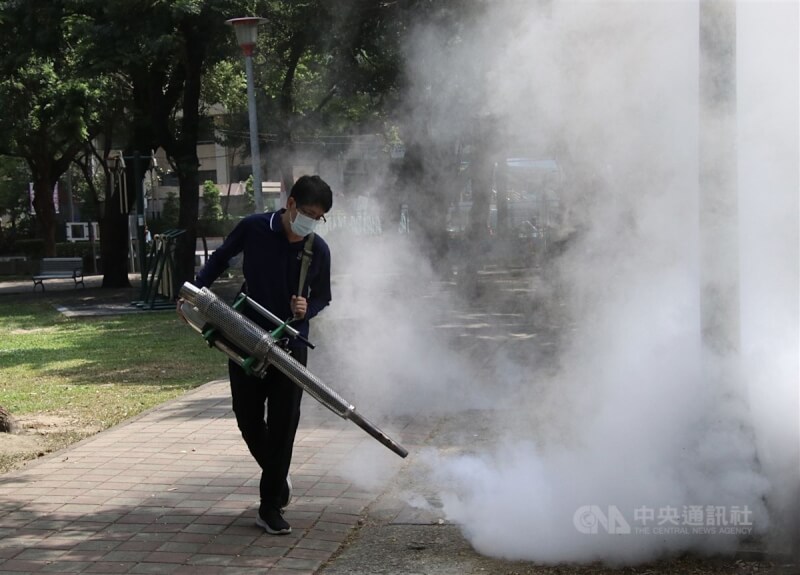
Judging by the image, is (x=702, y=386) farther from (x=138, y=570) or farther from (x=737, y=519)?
(x=138, y=570)

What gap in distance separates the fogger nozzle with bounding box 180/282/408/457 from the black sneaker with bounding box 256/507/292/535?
2.19ft

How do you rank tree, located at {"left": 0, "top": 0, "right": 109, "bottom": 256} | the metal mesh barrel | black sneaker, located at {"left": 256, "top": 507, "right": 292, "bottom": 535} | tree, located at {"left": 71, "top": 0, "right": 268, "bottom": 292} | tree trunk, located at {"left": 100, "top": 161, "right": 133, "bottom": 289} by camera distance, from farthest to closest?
tree trunk, located at {"left": 100, "top": 161, "right": 133, "bottom": 289}
tree, located at {"left": 0, "top": 0, "right": 109, "bottom": 256}
tree, located at {"left": 71, "top": 0, "right": 268, "bottom": 292}
black sneaker, located at {"left": 256, "top": 507, "right": 292, "bottom": 535}
the metal mesh barrel

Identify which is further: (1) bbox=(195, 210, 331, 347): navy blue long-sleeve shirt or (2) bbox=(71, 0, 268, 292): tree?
(2) bbox=(71, 0, 268, 292): tree

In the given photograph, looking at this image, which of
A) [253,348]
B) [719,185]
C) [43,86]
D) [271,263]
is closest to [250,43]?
[271,263]

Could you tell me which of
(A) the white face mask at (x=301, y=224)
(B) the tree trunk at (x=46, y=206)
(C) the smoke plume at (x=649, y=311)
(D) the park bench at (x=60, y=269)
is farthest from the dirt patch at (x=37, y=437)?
(B) the tree trunk at (x=46, y=206)

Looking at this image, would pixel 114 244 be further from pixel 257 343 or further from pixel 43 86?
pixel 257 343

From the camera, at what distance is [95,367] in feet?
35.3

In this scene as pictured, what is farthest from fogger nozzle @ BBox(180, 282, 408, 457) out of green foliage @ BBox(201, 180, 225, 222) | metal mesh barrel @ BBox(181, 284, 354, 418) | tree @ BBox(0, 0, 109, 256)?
green foliage @ BBox(201, 180, 225, 222)

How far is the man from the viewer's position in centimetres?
447

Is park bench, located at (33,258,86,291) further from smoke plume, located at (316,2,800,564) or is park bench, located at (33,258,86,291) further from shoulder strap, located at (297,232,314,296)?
shoulder strap, located at (297,232,314,296)

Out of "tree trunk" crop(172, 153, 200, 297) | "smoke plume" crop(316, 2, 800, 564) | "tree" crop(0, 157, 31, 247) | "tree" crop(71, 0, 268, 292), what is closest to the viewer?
"smoke plume" crop(316, 2, 800, 564)

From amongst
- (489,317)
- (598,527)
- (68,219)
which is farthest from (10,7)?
(68,219)

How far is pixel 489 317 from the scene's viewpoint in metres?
11.3

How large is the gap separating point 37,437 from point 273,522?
127 inches
